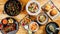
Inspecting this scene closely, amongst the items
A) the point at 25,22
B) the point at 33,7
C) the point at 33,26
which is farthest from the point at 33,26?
the point at 33,7

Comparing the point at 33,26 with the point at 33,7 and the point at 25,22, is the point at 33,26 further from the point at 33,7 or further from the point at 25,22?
the point at 33,7

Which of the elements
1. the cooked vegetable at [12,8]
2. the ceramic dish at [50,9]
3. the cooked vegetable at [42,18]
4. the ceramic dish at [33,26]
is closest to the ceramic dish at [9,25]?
the cooked vegetable at [12,8]

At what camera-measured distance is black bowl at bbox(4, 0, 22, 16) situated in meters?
1.99

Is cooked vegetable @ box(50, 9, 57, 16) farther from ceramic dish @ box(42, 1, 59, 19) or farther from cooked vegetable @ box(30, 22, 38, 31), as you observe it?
cooked vegetable @ box(30, 22, 38, 31)

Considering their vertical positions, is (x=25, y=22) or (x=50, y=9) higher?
(x=50, y=9)

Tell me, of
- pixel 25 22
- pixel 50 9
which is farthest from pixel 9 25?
pixel 50 9

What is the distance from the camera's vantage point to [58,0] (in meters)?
2.07

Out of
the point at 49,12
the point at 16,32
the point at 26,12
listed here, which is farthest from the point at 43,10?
the point at 16,32

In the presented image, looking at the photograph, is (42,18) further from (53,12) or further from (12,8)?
(12,8)

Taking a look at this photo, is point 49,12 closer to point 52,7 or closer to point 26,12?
point 52,7

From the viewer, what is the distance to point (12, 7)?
78.9 inches

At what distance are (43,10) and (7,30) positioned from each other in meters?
0.51

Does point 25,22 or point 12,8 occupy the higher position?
point 12,8

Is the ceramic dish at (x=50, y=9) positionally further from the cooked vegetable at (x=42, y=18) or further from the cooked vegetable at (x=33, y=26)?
the cooked vegetable at (x=33, y=26)
